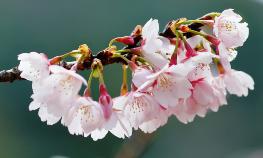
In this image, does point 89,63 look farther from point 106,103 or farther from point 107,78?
point 107,78

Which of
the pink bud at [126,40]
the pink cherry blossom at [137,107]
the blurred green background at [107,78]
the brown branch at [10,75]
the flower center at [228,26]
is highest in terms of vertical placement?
the pink bud at [126,40]

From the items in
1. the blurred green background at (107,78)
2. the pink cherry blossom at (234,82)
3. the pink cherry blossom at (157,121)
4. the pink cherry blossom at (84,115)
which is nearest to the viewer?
the pink cherry blossom at (84,115)

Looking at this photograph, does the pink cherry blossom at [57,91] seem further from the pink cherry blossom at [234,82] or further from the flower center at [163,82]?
the pink cherry blossom at [234,82]

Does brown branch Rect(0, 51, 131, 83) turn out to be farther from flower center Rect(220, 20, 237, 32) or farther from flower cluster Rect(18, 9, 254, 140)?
flower center Rect(220, 20, 237, 32)

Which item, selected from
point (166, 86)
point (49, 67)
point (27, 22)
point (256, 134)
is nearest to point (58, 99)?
point (49, 67)

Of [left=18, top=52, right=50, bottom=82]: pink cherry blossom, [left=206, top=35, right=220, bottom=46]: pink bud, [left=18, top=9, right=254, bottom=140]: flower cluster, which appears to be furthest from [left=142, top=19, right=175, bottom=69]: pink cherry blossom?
[left=18, top=52, right=50, bottom=82]: pink cherry blossom

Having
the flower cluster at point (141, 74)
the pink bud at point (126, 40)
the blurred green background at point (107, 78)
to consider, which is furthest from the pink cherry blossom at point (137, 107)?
the blurred green background at point (107, 78)

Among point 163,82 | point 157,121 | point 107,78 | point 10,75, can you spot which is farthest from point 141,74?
point 107,78

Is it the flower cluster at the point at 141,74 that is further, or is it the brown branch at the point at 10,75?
the brown branch at the point at 10,75
